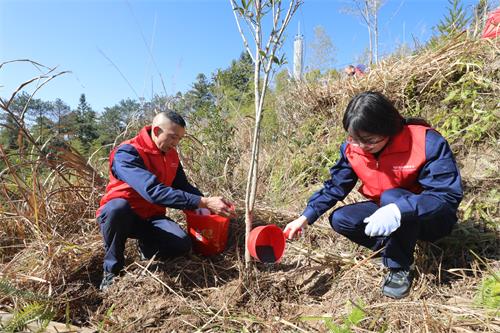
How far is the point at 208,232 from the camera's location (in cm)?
216

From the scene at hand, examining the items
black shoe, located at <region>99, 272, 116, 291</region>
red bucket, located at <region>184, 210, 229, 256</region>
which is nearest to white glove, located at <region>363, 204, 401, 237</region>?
red bucket, located at <region>184, 210, 229, 256</region>

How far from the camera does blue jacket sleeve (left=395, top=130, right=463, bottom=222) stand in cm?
153

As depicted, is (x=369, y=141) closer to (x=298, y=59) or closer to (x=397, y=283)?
(x=397, y=283)

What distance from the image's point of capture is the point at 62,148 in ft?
8.98

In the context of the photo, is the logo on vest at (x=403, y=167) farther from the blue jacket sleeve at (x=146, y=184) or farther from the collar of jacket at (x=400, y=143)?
the blue jacket sleeve at (x=146, y=184)

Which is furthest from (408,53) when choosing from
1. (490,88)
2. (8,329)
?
(8,329)

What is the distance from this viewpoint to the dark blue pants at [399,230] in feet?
5.22

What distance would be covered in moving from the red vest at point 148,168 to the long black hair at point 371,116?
3.79ft

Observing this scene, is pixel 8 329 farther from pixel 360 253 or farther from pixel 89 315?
pixel 360 253

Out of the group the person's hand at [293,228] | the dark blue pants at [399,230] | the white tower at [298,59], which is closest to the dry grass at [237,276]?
the dark blue pants at [399,230]

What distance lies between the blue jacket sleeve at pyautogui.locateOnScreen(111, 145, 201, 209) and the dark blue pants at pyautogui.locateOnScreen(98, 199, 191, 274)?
161mm

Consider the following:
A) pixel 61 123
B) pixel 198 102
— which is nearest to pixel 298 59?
pixel 198 102

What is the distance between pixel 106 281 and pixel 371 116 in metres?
1.66

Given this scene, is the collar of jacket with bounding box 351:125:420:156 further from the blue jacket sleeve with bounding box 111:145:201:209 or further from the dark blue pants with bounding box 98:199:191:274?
the dark blue pants with bounding box 98:199:191:274
